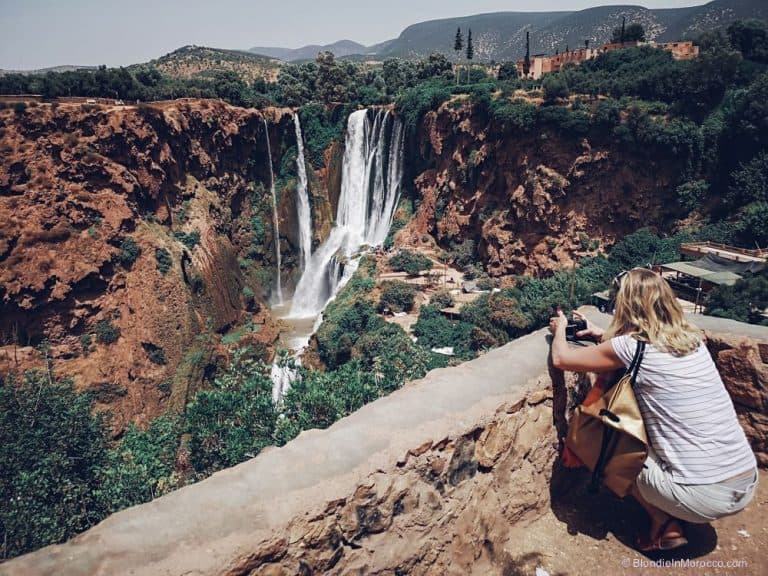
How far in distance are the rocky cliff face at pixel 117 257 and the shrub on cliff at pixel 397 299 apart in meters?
5.84

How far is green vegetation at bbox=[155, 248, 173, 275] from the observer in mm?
21281

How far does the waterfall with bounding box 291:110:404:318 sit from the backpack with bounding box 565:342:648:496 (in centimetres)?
2720

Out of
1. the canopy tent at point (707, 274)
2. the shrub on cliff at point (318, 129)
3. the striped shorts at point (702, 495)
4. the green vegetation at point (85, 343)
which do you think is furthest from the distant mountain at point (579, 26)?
the striped shorts at point (702, 495)

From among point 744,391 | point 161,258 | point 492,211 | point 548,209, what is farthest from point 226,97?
point 744,391

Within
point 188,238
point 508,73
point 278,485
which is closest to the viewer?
point 278,485

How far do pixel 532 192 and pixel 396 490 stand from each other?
23278 millimetres

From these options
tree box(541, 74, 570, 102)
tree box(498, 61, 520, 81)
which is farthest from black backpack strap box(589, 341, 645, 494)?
tree box(498, 61, 520, 81)

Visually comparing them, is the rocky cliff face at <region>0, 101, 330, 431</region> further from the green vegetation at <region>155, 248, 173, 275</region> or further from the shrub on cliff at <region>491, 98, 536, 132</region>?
the shrub on cliff at <region>491, 98, 536, 132</region>

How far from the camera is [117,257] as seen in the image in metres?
20.3

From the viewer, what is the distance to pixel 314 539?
2449 millimetres

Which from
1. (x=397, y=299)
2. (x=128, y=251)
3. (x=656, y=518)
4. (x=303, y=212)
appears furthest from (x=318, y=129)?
(x=656, y=518)

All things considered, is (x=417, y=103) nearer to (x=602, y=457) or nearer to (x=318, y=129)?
(x=318, y=129)

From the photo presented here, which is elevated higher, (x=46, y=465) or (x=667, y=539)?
(x=667, y=539)

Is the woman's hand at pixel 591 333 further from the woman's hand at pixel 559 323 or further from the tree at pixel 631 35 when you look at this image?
the tree at pixel 631 35
